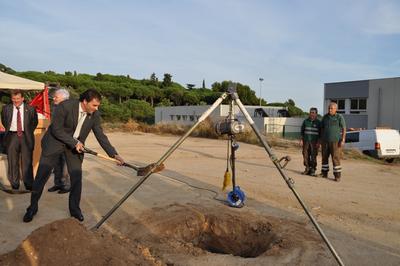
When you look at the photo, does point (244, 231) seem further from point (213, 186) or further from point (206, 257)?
point (213, 186)

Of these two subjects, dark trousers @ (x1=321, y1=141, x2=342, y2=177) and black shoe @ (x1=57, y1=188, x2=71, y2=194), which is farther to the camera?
dark trousers @ (x1=321, y1=141, x2=342, y2=177)

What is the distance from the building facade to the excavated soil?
1314 inches

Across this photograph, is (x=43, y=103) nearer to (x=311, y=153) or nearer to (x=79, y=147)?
(x=79, y=147)

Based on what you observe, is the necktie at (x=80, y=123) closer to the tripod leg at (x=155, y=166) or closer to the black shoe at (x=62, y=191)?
the tripod leg at (x=155, y=166)

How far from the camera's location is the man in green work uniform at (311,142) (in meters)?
10.5

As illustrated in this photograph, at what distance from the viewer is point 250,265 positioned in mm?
4324

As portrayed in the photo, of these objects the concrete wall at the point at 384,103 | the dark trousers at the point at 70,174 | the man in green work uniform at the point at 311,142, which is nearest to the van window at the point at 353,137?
the man in green work uniform at the point at 311,142

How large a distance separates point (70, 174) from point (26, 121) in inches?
89.8

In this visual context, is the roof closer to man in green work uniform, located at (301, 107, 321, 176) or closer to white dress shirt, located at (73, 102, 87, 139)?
white dress shirt, located at (73, 102, 87, 139)

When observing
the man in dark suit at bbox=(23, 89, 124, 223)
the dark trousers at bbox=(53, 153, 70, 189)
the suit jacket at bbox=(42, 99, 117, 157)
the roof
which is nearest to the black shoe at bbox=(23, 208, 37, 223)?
the man in dark suit at bbox=(23, 89, 124, 223)

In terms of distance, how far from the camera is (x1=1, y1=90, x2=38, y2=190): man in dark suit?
737cm

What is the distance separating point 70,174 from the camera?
575cm

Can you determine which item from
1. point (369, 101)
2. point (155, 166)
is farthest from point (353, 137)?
point (369, 101)

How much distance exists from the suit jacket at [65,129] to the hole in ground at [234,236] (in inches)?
67.6
